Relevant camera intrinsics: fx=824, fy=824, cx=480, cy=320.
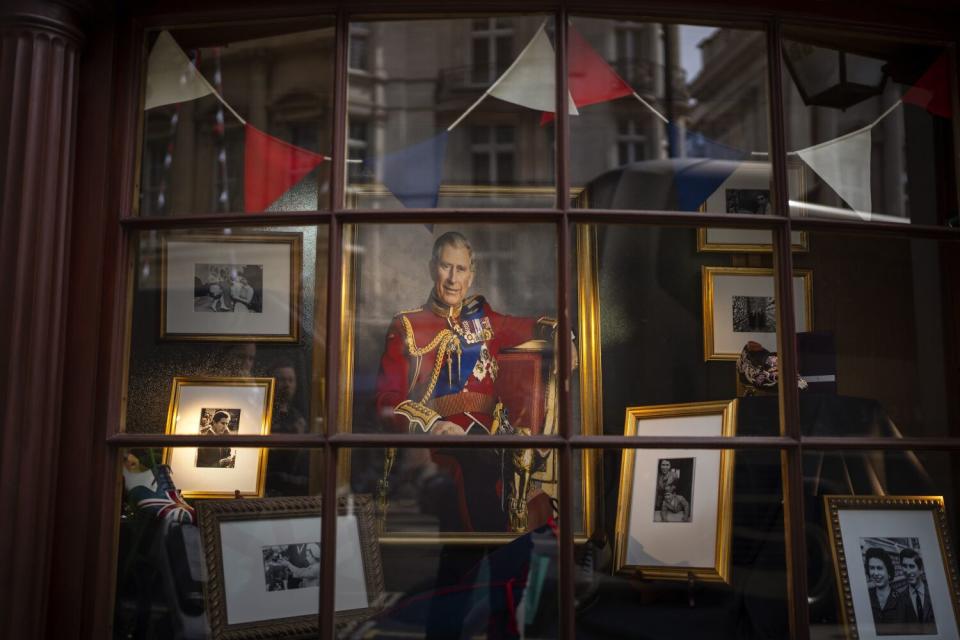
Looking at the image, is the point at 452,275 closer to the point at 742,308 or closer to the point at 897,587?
the point at 742,308

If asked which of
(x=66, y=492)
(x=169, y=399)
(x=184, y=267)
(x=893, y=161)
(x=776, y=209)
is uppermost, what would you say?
(x=893, y=161)

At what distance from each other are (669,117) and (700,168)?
1.97ft

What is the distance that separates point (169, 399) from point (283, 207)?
641 mm

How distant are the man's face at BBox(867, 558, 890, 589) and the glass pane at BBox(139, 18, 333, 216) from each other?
74.5 inches

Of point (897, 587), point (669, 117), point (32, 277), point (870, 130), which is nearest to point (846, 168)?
point (870, 130)

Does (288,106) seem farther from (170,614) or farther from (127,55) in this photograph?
(170,614)

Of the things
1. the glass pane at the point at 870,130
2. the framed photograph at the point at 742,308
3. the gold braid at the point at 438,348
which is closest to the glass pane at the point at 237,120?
the gold braid at the point at 438,348

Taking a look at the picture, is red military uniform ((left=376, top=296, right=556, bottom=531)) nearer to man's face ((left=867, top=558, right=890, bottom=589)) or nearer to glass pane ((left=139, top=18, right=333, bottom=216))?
glass pane ((left=139, top=18, right=333, bottom=216))

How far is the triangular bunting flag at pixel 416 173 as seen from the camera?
247cm

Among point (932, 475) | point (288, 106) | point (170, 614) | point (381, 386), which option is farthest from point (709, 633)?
point (288, 106)

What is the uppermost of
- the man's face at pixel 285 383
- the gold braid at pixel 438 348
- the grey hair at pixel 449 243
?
the grey hair at pixel 449 243

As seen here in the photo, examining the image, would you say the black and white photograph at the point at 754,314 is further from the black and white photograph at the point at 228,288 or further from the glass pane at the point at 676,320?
the black and white photograph at the point at 228,288

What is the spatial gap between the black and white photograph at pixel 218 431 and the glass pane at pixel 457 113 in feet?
2.35

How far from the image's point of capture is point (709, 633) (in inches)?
91.3
